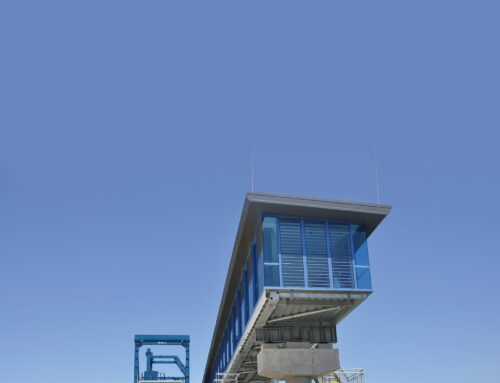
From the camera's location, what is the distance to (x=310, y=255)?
70.5ft

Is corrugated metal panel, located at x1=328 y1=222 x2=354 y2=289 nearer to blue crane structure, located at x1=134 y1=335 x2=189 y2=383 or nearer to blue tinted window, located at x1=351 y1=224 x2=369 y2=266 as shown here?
blue tinted window, located at x1=351 y1=224 x2=369 y2=266

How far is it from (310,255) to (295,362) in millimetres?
5649

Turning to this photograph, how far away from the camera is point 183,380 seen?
60375 millimetres

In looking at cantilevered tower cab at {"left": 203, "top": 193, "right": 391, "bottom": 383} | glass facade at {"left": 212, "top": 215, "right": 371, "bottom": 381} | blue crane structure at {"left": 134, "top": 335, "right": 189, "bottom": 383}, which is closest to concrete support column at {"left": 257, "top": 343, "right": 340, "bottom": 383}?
cantilevered tower cab at {"left": 203, "top": 193, "right": 391, "bottom": 383}

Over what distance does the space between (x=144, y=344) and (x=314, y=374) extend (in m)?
40.1

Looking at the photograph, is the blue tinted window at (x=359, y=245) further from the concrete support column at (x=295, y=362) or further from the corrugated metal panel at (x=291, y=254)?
the concrete support column at (x=295, y=362)

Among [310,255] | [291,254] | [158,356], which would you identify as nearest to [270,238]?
[291,254]

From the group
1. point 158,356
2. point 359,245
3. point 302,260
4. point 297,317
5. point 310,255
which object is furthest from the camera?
point 158,356

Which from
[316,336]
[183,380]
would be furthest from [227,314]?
[183,380]

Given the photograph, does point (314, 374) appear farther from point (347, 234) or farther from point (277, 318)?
point (347, 234)

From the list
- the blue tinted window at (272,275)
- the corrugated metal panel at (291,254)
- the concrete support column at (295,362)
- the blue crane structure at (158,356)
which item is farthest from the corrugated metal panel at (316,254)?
the blue crane structure at (158,356)

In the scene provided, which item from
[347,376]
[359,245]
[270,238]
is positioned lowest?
[347,376]

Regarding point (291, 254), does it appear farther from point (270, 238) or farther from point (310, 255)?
point (270, 238)

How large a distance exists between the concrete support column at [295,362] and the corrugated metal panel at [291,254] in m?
4.78
